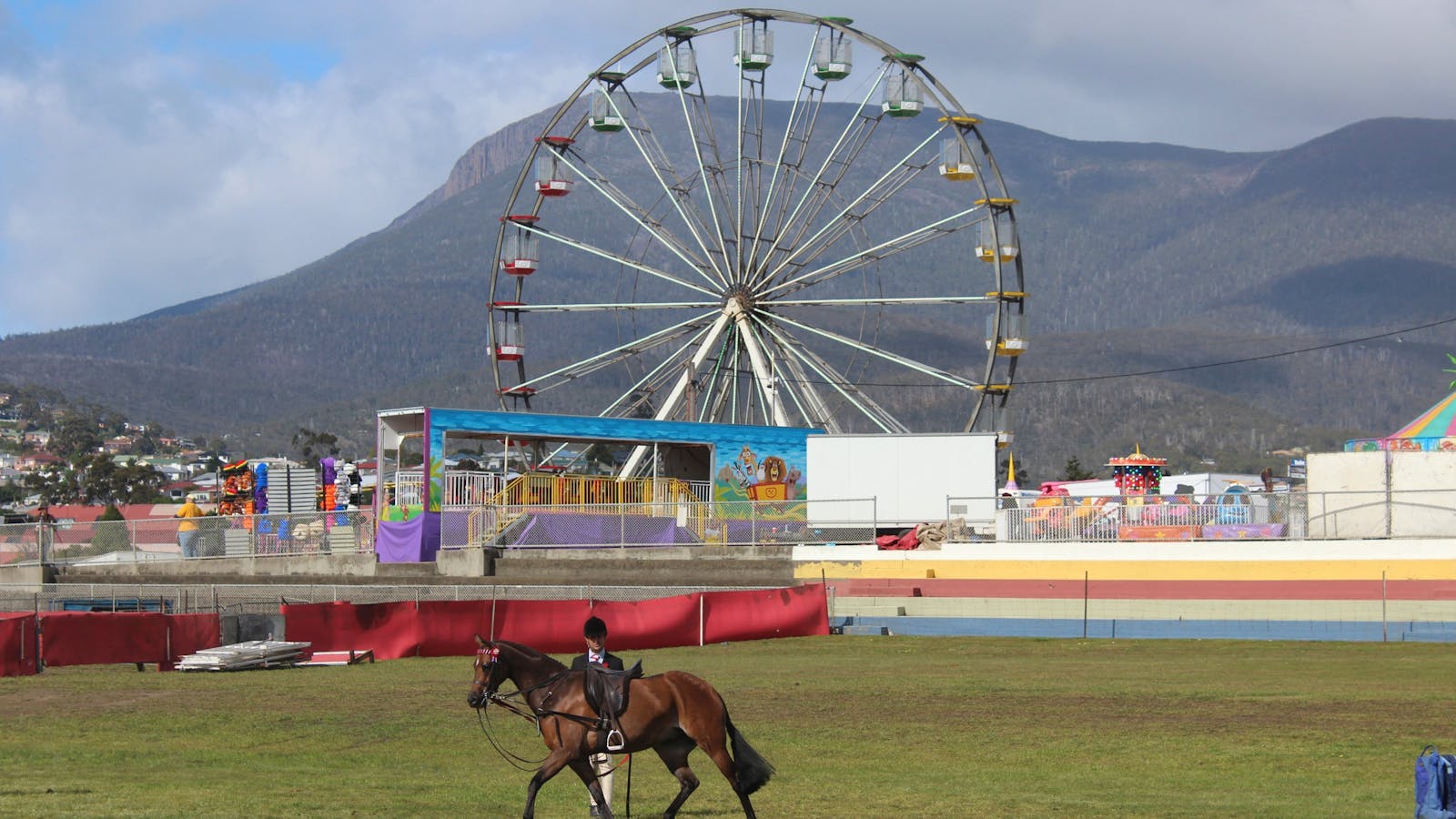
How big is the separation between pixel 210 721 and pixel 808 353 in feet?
120

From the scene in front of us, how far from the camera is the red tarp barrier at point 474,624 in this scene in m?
31.0

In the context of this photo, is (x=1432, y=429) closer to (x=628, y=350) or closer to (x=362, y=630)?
(x=628, y=350)

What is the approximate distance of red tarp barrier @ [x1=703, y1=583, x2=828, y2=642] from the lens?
110ft

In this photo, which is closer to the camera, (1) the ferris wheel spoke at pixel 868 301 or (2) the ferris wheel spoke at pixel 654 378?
(1) the ferris wheel spoke at pixel 868 301

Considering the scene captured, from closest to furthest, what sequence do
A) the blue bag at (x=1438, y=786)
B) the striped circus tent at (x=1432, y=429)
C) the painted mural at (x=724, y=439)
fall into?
the blue bag at (x=1438, y=786)
the striped circus tent at (x=1432, y=429)
the painted mural at (x=724, y=439)

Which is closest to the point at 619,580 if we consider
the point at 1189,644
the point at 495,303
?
the point at 1189,644

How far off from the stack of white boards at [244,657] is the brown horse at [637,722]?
16.4 metres

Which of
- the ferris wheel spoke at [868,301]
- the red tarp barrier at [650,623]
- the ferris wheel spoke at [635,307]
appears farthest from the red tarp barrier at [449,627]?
the ferris wheel spoke at [868,301]

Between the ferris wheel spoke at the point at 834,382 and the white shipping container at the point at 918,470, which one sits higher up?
the ferris wheel spoke at the point at 834,382

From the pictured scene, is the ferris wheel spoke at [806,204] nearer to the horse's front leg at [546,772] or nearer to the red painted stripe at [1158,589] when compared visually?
the red painted stripe at [1158,589]

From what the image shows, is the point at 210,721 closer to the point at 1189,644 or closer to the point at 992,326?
the point at 1189,644

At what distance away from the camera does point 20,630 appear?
2816 cm

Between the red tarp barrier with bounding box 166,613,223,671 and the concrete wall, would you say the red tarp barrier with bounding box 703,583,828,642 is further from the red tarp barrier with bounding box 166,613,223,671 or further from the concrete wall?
the concrete wall

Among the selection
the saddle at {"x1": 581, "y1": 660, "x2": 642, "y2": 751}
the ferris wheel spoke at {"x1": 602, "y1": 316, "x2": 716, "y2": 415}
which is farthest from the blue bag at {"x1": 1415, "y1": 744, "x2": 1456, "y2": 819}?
the ferris wheel spoke at {"x1": 602, "y1": 316, "x2": 716, "y2": 415}
